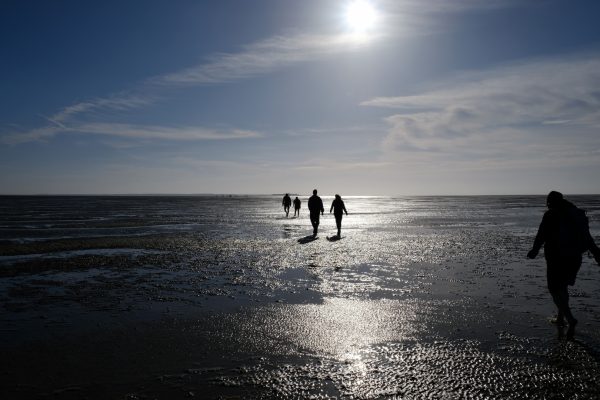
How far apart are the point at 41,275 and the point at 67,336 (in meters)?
6.50

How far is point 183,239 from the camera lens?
2166cm

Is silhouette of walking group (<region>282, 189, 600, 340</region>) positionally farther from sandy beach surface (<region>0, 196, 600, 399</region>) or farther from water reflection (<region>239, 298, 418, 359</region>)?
water reflection (<region>239, 298, 418, 359</region>)

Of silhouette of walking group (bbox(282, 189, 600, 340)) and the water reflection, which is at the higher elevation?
silhouette of walking group (bbox(282, 189, 600, 340))

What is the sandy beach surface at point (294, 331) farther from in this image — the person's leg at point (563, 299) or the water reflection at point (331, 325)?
the person's leg at point (563, 299)

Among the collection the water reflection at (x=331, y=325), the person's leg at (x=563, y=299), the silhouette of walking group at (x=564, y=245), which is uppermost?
the silhouette of walking group at (x=564, y=245)

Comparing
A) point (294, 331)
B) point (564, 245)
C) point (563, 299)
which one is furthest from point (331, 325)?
point (564, 245)

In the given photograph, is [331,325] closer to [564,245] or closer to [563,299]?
[563,299]

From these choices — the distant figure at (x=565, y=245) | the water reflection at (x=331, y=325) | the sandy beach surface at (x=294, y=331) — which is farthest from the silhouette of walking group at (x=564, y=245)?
the water reflection at (x=331, y=325)

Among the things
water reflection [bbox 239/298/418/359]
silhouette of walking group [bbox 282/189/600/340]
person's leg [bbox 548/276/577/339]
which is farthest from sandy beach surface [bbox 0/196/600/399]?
silhouette of walking group [bbox 282/189/600/340]

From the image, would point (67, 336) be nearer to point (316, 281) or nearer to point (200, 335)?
point (200, 335)

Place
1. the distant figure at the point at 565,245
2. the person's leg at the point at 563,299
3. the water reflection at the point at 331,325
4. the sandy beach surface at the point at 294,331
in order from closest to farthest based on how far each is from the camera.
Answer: the sandy beach surface at the point at 294,331, the water reflection at the point at 331,325, the person's leg at the point at 563,299, the distant figure at the point at 565,245

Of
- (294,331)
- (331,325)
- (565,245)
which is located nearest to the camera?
(565,245)

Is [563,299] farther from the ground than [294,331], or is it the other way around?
[563,299]

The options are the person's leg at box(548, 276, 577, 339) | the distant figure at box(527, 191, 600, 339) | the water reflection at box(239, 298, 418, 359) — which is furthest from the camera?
the distant figure at box(527, 191, 600, 339)
